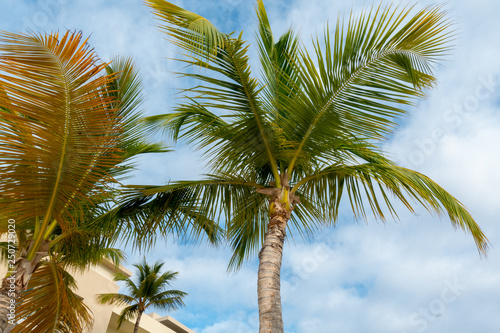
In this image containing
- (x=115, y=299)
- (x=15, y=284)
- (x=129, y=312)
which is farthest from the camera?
(x=129, y=312)

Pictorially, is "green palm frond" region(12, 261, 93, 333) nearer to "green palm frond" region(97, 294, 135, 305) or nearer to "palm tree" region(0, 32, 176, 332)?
"palm tree" region(0, 32, 176, 332)

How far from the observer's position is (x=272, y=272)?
5090 millimetres

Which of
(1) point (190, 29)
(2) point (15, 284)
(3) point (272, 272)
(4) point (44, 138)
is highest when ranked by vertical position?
(1) point (190, 29)

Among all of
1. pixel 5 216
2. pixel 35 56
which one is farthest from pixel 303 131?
pixel 5 216

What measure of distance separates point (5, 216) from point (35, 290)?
1821 millimetres

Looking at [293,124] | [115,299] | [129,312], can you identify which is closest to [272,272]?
[293,124]

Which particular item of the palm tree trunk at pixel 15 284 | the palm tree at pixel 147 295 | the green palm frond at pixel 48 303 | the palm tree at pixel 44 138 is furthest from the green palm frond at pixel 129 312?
the palm tree trunk at pixel 15 284

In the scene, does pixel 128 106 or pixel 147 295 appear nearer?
pixel 128 106

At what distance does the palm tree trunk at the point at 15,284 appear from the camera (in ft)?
16.9

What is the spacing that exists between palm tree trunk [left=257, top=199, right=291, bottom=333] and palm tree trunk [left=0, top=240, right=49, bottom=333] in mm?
3085

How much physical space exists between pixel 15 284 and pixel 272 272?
11.0 ft

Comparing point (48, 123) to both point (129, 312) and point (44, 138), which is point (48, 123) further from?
point (129, 312)

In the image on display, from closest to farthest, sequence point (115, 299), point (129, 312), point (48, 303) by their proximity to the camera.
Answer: point (48, 303) → point (115, 299) → point (129, 312)

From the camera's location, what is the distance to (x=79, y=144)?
15.1 ft
